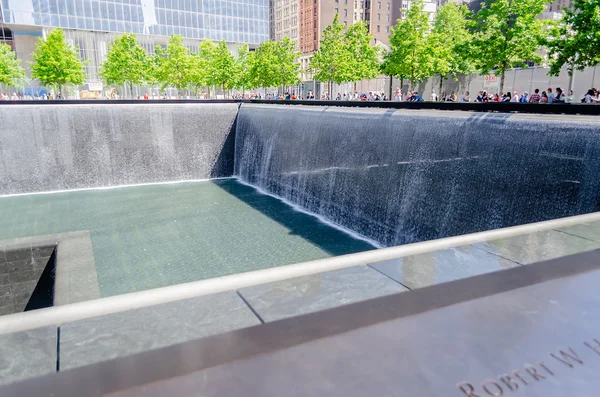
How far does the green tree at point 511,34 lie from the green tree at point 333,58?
10.8 meters

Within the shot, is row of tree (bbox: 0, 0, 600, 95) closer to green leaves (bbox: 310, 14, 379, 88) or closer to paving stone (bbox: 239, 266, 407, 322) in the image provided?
green leaves (bbox: 310, 14, 379, 88)

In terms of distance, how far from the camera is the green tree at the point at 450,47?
2464cm

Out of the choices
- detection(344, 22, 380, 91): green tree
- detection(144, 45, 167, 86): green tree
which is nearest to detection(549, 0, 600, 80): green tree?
detection(344, 22, 380, 91): green tree

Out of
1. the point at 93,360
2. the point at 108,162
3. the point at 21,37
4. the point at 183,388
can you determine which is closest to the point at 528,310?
the point at 183,388

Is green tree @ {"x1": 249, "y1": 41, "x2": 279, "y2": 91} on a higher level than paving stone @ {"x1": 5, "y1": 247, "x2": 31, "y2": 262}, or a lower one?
higher

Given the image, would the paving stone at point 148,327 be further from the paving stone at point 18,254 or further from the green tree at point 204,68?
the green tree at point 204,68

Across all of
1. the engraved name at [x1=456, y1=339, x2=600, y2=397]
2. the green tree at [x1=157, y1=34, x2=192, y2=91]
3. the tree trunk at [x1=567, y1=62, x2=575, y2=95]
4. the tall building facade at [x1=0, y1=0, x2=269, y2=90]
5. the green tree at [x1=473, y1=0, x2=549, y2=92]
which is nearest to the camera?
the engraved name at [x1=456, y1=339, x2=600, y2=397]

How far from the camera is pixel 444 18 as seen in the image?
1924 inches

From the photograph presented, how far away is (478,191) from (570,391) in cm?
498

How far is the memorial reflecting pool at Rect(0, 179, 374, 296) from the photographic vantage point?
22.9ft

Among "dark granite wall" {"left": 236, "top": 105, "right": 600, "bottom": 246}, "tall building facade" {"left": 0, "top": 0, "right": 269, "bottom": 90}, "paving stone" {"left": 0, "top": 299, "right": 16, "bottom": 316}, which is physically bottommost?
"paving stone" {"left": 0, "top": 299, "right": 16, "bottom": 316}

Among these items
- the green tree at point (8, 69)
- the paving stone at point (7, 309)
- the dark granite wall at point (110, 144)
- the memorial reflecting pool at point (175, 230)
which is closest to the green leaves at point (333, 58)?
the dark granite wall at point (110, 144)

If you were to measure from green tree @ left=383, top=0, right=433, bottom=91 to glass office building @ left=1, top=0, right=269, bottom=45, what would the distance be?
3846 centimetres

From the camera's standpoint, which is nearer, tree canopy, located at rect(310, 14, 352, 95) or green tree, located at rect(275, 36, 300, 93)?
tree canopy, located at rect(310, 14, 352, 95)
